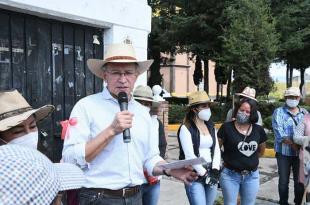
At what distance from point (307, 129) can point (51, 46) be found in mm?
3465

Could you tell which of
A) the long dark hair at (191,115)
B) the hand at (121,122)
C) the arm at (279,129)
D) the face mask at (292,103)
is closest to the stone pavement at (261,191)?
the arm at (279,129)

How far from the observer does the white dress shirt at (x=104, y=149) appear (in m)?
2.53

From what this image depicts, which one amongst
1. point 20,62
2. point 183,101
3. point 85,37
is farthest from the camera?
point 183,101

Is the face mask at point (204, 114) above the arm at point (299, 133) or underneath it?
above

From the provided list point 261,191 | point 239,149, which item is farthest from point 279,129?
point 261,191

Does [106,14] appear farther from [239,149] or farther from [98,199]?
[98,199]

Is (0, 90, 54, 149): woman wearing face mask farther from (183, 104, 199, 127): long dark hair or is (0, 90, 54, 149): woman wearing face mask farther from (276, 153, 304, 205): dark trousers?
(276, 153, 304, 205): dark trousers

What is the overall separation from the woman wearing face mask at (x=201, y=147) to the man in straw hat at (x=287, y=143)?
70.9 inches

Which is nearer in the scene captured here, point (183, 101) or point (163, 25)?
point (163, 25)

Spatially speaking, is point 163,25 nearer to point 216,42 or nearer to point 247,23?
point 216,42

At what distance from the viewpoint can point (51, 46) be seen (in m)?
4.65

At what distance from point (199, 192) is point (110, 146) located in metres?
1.98

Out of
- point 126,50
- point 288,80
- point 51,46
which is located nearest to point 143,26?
point 51,46

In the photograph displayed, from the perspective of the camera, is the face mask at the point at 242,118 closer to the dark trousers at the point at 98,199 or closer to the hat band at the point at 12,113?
the dark trousers at the point at 98,199
